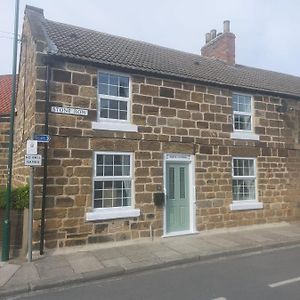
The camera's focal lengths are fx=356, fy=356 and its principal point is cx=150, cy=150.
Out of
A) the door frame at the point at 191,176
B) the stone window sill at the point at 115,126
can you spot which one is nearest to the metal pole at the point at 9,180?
the stone window sill at the point at 115,126

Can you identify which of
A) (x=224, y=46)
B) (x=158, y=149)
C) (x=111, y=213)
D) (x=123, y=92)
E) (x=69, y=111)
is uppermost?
(x=224, y=46)

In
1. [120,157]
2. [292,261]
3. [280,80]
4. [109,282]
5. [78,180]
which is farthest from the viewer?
[280,80]

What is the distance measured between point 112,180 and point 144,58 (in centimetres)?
444

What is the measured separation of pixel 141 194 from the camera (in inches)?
421

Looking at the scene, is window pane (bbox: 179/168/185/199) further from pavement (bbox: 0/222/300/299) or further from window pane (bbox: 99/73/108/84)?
window pane (bbox: 99/73/108/84)

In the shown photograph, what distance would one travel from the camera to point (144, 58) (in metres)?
12.1

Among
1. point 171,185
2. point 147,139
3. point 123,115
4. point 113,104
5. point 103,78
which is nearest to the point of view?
point 103,78

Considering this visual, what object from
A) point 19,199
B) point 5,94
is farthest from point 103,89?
point 5,94

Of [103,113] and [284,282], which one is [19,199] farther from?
[284,282]

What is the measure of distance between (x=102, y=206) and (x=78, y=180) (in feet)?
3.59

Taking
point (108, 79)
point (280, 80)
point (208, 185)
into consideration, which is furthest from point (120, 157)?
point (280, 80)

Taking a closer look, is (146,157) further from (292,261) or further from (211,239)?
(292,261)

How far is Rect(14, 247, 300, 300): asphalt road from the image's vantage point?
6270 millimetres

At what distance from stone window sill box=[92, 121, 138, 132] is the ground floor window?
2.43ft
